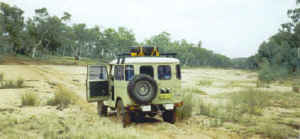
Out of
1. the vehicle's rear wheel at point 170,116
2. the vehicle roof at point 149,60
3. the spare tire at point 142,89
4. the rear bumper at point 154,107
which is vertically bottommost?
the vehicle's rear wheel at point 170,116

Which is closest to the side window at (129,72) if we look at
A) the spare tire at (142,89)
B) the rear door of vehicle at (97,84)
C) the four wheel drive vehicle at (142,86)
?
the four wheel drive vehicle at (142,86)

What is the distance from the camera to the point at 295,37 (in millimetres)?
49844

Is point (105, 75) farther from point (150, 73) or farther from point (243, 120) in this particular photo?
point (243, 120)

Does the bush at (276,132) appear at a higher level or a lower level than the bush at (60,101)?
lower

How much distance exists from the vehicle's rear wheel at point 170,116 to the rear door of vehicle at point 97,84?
2388 millimetres

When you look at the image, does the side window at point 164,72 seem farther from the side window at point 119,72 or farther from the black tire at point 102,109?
the black tire at point 102,109

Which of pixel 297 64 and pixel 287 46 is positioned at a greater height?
pixel 287 46

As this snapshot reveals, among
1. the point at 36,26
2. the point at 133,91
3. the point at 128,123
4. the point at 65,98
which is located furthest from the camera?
the point at 36,26

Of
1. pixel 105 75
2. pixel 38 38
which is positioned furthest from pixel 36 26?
pixel 105 75

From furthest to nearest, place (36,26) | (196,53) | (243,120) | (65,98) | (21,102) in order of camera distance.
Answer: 1. (196,53)
2. (36,26)
3. (65,98)
4. (21,102)
5. (243,120)

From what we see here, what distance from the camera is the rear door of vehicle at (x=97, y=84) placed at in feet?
34.6

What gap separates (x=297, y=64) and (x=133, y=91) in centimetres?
4792

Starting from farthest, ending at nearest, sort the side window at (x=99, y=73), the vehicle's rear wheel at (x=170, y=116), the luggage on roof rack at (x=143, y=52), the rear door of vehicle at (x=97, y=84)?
the side window at (x=99, y=73), the rear door of vehicle at (x=97, y=84), the luggage on roof rack at (x=143, y=52), the vehicle's rear wheel at (x=170, y=116)

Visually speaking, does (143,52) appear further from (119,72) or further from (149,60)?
(119,72)
